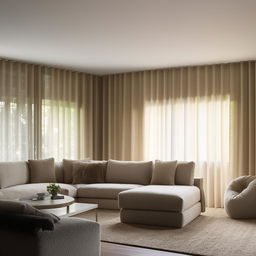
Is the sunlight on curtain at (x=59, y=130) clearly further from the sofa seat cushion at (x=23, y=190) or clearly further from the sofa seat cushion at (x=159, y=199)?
the sofa seat cushion at (x=159, y=199)

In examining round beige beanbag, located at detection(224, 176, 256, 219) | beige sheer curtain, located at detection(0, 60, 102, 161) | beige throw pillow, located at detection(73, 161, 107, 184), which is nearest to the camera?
round beige beanbag, located at detection(224, 176, 256, 219)

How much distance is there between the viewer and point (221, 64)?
7.20 metres

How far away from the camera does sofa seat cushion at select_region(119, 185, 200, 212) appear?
5.29 m

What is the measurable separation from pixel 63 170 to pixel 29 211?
4225mm

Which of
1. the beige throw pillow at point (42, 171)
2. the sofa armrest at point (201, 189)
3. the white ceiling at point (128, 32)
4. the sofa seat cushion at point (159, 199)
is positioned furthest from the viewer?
the beige throw pillow at point (42, 171)

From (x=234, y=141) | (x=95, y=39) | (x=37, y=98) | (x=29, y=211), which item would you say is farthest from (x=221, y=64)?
(x=29, y=211)

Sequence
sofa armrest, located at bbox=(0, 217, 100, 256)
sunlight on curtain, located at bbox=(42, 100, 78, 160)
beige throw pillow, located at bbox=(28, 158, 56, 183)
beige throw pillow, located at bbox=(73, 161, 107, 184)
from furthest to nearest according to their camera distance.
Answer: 1. sunlight on curtain, located at bbox=(42, 100, 78, 160)
2. beige throw pillow, located at bbox=(73, 161, 107, 184)
3. beige throw pillow, located at bbox=(28, 158, 56, 183)
4. sofa armrest, located at bbox=(0, 217, 100, 256)

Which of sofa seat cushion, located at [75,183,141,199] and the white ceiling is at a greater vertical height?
the white ceiling

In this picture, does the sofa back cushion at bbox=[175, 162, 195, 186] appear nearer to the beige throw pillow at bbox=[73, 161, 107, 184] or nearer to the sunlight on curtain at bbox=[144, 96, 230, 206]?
the sunlight on curtain at bbox=[144, 96, 230, 206]

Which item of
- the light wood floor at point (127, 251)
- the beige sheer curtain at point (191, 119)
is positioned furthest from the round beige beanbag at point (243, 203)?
the light wood floor at point (127, 251)

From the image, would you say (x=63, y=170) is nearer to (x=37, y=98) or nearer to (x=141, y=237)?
(x=37, y=98)

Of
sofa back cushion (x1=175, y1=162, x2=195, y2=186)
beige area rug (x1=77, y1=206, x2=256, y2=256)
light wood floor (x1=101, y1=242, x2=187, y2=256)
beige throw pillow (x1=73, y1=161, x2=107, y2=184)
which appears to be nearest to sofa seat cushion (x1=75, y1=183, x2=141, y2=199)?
beige throw pillow (x1=73, y1=161, x2=107, y2=184)

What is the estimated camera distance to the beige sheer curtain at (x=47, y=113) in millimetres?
6785

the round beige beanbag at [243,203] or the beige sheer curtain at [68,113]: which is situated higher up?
the beige sheer curtain at [68,113]
